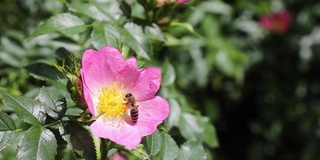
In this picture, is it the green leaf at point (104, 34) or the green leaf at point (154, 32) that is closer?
the green leaf at point (104, 34)

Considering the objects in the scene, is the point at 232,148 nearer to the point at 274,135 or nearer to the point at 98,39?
the point at 274,135

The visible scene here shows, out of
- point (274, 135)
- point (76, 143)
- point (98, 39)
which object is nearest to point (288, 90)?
point (274, 135)

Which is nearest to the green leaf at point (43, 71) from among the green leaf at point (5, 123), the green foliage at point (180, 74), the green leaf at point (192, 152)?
the green foliage at point (180, 74)

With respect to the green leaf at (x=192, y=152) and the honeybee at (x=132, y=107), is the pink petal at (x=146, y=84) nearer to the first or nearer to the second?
the honeybee at (x=132, y=107)

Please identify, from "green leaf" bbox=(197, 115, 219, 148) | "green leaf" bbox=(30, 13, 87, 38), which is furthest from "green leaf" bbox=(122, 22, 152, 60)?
"green leaf" bbox=(197, 115, 219, 148)

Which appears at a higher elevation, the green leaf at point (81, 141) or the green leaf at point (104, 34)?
the green leaf at point (104, 34)

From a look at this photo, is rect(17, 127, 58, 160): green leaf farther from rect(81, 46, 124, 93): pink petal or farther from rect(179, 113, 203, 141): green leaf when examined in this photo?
rect(179, 113, 203, 141): green leaf

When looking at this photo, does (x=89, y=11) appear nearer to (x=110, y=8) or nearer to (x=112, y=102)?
(x=110, y=8)
